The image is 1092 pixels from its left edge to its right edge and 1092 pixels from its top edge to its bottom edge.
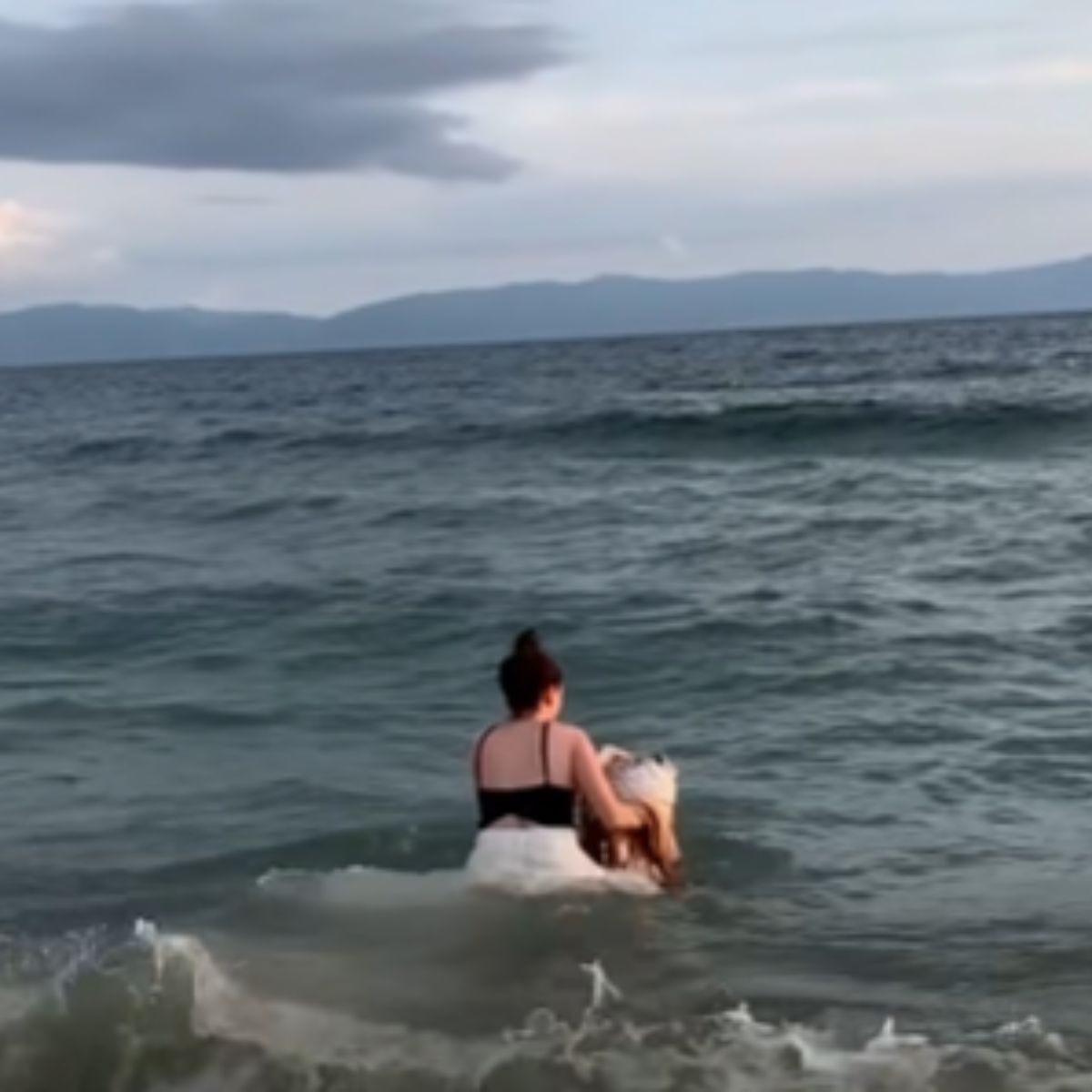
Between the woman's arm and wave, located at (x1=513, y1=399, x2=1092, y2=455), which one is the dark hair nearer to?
the woman's arm

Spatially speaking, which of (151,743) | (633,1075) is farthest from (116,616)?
(633,1075)

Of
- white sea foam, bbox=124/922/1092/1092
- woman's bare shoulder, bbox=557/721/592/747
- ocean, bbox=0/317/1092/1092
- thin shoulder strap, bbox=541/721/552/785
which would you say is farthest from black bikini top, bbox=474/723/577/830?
white sea foam, bbox=124/922/1092/1092

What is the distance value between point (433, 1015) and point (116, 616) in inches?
444

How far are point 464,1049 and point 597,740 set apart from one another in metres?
5.77

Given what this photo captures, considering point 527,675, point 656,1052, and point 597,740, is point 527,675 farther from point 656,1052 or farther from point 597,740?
point 597,740

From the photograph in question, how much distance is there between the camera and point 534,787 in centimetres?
879

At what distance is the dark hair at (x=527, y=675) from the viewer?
28.2 ft

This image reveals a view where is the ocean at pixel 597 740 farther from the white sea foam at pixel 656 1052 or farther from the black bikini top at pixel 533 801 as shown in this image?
the black bikini top at pixel 533 801

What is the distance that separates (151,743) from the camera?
13.3 meters

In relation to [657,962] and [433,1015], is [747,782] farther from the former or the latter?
[433,1015]

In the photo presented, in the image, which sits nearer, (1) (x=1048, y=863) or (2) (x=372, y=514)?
(1) (x=1048, y=863)

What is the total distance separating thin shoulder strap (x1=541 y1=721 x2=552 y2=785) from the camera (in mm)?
8711

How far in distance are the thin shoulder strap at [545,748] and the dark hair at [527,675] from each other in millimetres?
96

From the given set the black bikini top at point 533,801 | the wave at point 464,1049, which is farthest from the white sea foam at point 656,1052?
the black bikini top at point 533,801
